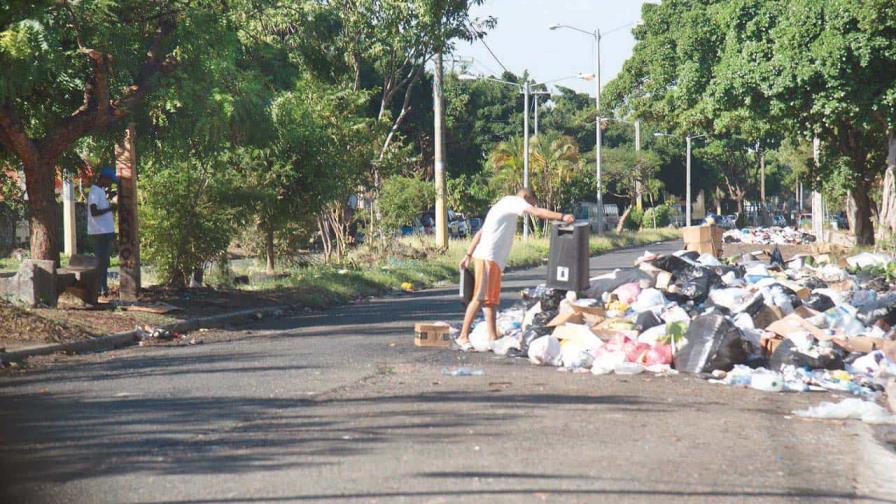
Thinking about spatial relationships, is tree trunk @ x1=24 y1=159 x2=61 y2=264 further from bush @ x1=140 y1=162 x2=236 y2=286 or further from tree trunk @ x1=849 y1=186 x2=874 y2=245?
tree trunk @ x1=849 y1=186 x2=874 y2=245

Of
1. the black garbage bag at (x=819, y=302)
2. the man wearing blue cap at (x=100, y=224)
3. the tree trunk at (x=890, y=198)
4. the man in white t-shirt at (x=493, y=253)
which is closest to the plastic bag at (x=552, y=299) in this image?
the man in white t-shirt at (x=493, y=253)

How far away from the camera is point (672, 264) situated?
15.0 metres

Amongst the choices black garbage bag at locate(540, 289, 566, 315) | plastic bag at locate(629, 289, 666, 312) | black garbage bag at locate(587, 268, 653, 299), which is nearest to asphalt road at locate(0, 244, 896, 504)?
black garbage bag at locate(540, 289, 566, 315)

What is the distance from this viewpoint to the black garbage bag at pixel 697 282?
13.8 metres

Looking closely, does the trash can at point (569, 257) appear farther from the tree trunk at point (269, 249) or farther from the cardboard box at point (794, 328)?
the tree trunk at point (269, 249)

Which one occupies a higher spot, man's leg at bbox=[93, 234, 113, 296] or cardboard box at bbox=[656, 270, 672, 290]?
man's leg at bbox=[93, 234, 113, 296]

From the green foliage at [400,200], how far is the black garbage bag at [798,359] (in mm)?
19575

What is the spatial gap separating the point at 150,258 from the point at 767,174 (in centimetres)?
9505

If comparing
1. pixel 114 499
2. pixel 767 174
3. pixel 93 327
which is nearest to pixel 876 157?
pixel 93 327

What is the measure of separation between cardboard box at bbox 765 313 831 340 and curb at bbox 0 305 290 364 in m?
7.08

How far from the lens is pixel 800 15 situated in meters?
26.5

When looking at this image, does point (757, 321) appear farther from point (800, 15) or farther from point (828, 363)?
point (800, 15)

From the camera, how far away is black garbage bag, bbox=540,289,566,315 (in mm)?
13461

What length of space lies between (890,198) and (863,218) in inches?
302
